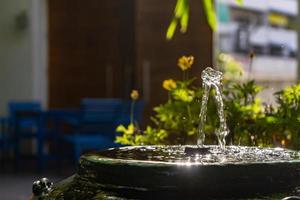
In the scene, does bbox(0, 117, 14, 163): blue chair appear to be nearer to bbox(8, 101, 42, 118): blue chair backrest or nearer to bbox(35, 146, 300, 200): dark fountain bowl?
bbox(8, 101, 42, 118): blue chair backrest

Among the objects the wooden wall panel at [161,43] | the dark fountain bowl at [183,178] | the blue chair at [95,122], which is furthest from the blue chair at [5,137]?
the dark fountain bowl at [183,178]

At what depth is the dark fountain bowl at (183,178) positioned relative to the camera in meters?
2.11

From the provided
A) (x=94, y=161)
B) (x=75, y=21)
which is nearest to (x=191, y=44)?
(x=75, y=21)

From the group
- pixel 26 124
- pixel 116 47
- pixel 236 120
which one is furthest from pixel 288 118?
pixel 116 47

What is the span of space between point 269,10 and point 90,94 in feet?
133

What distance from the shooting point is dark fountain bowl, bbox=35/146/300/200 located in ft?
6.92

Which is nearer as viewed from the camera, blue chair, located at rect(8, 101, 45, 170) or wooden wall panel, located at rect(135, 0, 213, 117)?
blue chair, located at rect(8, 101, 45, 170)

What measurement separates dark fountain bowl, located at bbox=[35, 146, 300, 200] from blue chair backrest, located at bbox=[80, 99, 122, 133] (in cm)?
659

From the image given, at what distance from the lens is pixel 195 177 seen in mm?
2111

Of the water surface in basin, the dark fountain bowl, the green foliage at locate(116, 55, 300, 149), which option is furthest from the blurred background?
the dark fountain bowl

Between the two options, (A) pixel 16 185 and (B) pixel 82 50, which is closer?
(A) pixel 16 185

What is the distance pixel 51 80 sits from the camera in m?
11.0

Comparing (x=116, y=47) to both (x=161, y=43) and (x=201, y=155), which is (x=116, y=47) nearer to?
(x=161, y=43)

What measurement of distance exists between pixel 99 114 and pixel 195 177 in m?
6.88
